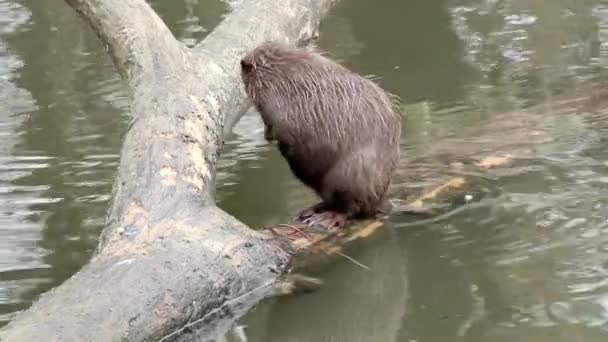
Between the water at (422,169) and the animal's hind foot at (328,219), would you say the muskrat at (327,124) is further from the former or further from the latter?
the water at (422,169)

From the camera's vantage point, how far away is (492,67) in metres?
6.39

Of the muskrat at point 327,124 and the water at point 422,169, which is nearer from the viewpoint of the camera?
the water at point 422,169

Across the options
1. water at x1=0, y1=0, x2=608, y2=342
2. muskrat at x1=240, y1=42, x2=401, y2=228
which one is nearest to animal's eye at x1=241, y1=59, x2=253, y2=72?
muskrat at x1=240, y1=42, x2=401, y2=228

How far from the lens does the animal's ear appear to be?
3709 mm

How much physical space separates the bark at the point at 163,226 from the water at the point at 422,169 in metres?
0.21

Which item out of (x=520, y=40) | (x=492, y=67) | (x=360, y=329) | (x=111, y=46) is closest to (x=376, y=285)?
(x=360, y=329)

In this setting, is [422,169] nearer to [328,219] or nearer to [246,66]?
[328,219]

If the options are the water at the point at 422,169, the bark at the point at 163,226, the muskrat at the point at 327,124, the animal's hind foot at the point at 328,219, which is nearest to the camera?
the bark at the point at 163,226

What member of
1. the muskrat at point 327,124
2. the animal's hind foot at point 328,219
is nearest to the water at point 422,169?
the animal's hind foot at point 328,219

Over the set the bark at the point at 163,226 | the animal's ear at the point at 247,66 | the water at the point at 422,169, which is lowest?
the water at the point at 422,169

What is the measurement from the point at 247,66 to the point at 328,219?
63 cm

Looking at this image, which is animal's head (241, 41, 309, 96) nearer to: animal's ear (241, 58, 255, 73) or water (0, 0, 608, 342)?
animal's ear (241, 58, 255, 73)

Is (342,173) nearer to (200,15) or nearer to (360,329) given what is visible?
(360,329)

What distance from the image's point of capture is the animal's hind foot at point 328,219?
3729 mm
